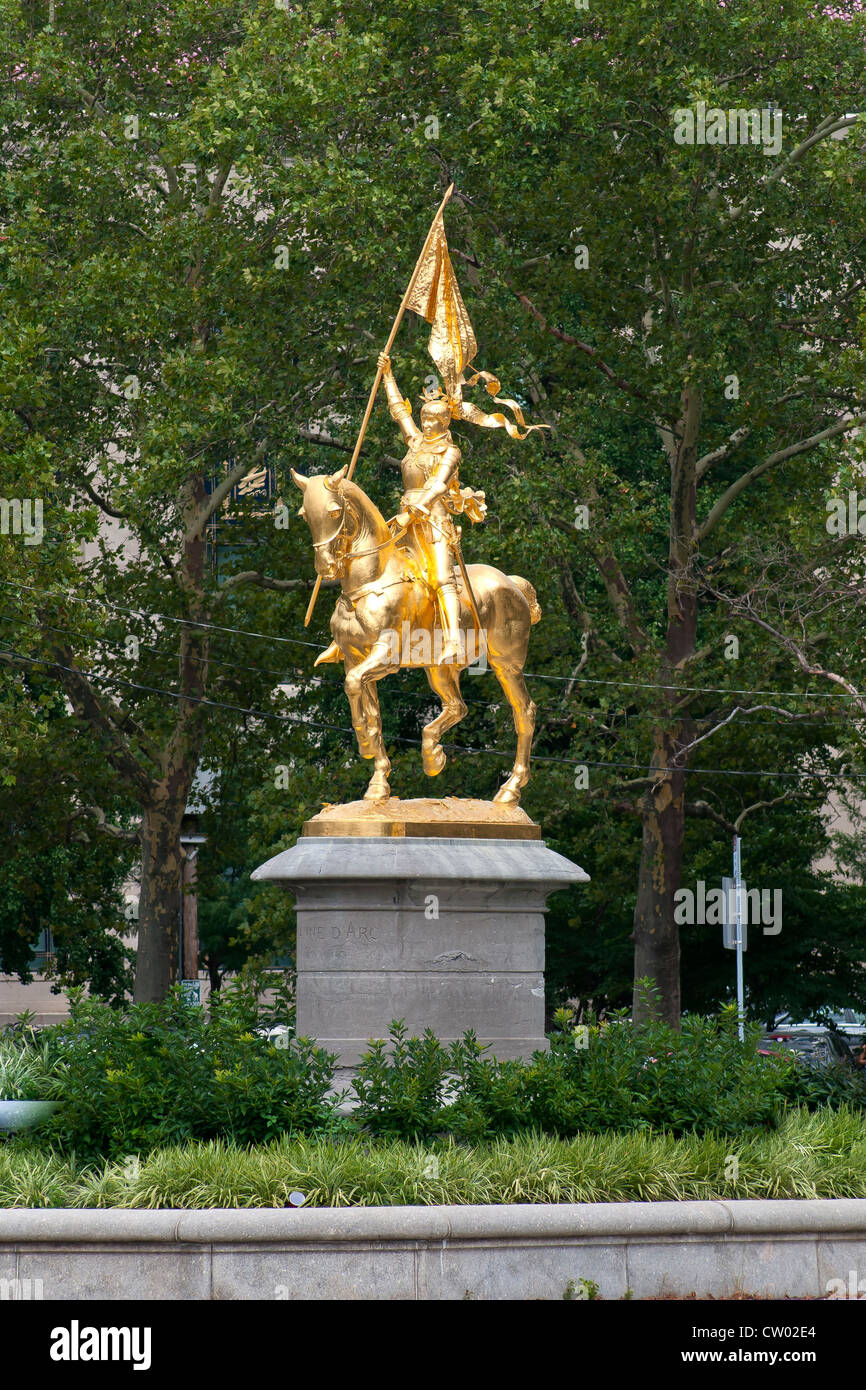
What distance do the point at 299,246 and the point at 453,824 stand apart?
14.4 metres

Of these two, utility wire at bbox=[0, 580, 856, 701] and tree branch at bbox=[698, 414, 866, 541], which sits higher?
tree branch at bbox=[698, 414, 866, 541]

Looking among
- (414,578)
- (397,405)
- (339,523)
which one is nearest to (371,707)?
(414,578)

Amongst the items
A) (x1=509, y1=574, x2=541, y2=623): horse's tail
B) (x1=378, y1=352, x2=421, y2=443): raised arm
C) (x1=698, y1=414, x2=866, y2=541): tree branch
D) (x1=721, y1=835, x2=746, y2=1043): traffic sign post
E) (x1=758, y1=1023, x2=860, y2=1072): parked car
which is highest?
(x1=698, y1=414, x2=866, y2=541): tree branch

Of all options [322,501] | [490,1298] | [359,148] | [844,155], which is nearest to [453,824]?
[322,501]

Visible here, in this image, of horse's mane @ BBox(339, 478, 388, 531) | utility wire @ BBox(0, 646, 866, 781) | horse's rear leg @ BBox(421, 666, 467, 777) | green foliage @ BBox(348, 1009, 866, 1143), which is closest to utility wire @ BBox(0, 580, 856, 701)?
utility wire @ BBox(0, 646, 866, 781)

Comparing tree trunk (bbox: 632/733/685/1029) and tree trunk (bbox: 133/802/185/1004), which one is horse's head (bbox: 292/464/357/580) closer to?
tree trunk (bbox: 632/733/685/1029)

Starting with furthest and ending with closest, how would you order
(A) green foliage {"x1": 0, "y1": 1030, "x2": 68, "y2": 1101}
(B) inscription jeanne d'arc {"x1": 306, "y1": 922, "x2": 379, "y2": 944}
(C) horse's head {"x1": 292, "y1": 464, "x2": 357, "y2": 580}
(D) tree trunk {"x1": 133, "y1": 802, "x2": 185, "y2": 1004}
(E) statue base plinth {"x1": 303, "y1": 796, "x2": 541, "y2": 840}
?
(D) tree trunk {"x1": 133, "y1": 802, "x2": 185, "y2": 1004} < (C) horse's head {"x1": 292, "y1": 464, "x2": 357, "y2": 580} < (E) statue base plinth {"x1": 303, "y1": 796, "x2": 541, "y2": 840} < (B) inscription jeanne d'arc {"x1": 306, "y1": 922, "x2": 379, "y2": 944} < (A) green foliage {"x1": 0, "y1": 1030, "x2": 68, "y2": 1101}

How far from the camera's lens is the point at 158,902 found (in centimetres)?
2725

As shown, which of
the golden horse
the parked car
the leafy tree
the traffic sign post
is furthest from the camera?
the leafy tree

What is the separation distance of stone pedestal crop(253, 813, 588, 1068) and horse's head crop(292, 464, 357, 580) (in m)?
2.30

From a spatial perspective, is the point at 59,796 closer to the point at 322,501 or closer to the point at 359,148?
the point at 359,148

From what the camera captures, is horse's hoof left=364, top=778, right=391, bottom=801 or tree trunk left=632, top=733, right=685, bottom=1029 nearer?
horse's hoof left=364, top=778, right=391, bottom=801

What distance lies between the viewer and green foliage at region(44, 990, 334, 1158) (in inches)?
425

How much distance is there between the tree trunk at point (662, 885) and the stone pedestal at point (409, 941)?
11.3 m
